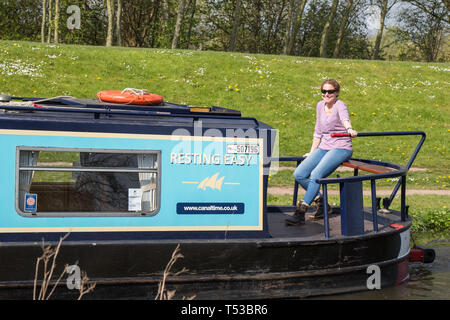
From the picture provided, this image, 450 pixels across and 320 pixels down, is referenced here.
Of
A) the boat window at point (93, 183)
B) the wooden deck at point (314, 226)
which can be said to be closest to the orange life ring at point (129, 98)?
the boat window at point (93, 183)

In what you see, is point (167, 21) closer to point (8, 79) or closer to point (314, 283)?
point (8, 79)

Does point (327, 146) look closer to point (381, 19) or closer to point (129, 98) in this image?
point (129, 98)

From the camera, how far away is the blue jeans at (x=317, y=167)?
678 centimetres

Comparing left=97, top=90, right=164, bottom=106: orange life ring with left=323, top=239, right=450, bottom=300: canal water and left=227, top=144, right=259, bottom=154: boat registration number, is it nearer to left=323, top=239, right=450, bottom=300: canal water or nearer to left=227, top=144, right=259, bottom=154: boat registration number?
left=227, top=144, right=259, bottom=154: boat registration number

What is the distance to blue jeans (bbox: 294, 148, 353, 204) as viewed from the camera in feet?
22.2

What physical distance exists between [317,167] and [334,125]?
556mm

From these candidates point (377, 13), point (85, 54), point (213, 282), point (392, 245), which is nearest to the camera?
point (213, 282)

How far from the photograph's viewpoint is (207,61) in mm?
23266

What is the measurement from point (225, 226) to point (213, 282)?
0.60m

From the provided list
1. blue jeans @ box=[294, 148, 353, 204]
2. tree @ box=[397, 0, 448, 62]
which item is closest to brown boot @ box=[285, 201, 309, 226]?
blue jeans @ box=[294, 148, 353, 204]

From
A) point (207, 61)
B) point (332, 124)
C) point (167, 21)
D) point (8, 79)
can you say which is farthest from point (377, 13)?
point (332, 124)

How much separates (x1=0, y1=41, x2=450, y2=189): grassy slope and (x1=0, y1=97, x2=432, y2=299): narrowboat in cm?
1084

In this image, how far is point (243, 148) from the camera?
6074 millimetres

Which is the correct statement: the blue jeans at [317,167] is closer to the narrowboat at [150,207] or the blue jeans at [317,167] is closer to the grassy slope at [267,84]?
the narrowboat at [150,207]
